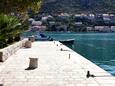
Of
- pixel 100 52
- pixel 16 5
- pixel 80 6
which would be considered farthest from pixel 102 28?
pixel 16 5

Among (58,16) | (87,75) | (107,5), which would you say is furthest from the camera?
(107,5)

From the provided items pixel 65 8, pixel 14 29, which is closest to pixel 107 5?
pixel 65 8

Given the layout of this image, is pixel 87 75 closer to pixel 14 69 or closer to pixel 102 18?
pixel 14 69

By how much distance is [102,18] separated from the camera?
6604 inches

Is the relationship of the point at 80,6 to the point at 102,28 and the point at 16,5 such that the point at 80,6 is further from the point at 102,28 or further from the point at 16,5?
the point at 16,5

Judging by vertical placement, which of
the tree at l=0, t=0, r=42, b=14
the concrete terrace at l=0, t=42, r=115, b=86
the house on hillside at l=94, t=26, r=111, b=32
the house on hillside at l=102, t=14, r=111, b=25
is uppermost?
the tree at l=0, t=0, r=42, b=14

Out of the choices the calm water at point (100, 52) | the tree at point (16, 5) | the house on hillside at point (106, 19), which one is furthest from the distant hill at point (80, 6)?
the tree at point (16, 5)

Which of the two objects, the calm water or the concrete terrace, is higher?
the concrete terrace

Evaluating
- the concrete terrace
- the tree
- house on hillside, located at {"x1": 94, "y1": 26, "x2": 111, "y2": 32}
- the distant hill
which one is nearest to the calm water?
the tree

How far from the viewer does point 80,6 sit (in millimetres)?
179500

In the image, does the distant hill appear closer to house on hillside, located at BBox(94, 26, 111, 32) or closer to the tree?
house on hillside, located at BBox(94, 26, 111, 32)

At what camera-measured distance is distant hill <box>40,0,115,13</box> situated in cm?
17260

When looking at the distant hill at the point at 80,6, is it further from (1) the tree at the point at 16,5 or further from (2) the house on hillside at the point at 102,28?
(1) the tree at the point at 16,5

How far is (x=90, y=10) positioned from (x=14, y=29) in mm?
155307
